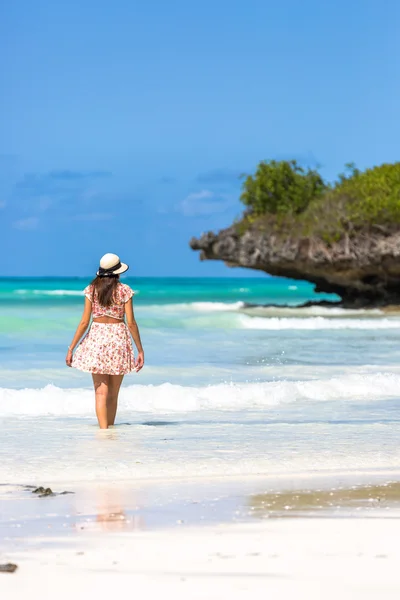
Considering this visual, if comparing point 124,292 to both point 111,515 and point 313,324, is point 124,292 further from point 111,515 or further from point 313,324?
point 313,324

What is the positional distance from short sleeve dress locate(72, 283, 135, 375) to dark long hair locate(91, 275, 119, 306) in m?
0.03

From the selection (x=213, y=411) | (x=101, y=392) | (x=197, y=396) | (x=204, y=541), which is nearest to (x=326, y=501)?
(x=204, y=541)

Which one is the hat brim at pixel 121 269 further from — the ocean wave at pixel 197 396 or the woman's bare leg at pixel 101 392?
the ocean wave at pixel 197 396

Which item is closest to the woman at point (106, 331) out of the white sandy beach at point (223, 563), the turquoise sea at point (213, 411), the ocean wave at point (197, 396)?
the turquoise sea at point (213, 411)

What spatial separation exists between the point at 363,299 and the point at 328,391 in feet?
87.3

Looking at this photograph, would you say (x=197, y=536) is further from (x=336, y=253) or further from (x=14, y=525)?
(x=336, y=253)

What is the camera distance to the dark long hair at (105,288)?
26.2ft

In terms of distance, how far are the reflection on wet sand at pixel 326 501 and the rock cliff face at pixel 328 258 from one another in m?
28.4

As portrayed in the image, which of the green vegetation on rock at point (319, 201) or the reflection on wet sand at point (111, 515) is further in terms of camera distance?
the green vegetation on rock at point (319, 201)

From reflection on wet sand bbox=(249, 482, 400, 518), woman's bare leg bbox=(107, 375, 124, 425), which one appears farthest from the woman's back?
reflection on wet sand bbox=(249, 482, 400, 518)

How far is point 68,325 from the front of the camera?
26.4m

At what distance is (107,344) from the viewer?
26.2 ft

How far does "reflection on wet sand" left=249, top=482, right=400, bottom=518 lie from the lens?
5.04 metres

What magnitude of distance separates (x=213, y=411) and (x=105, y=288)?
2.57 m
